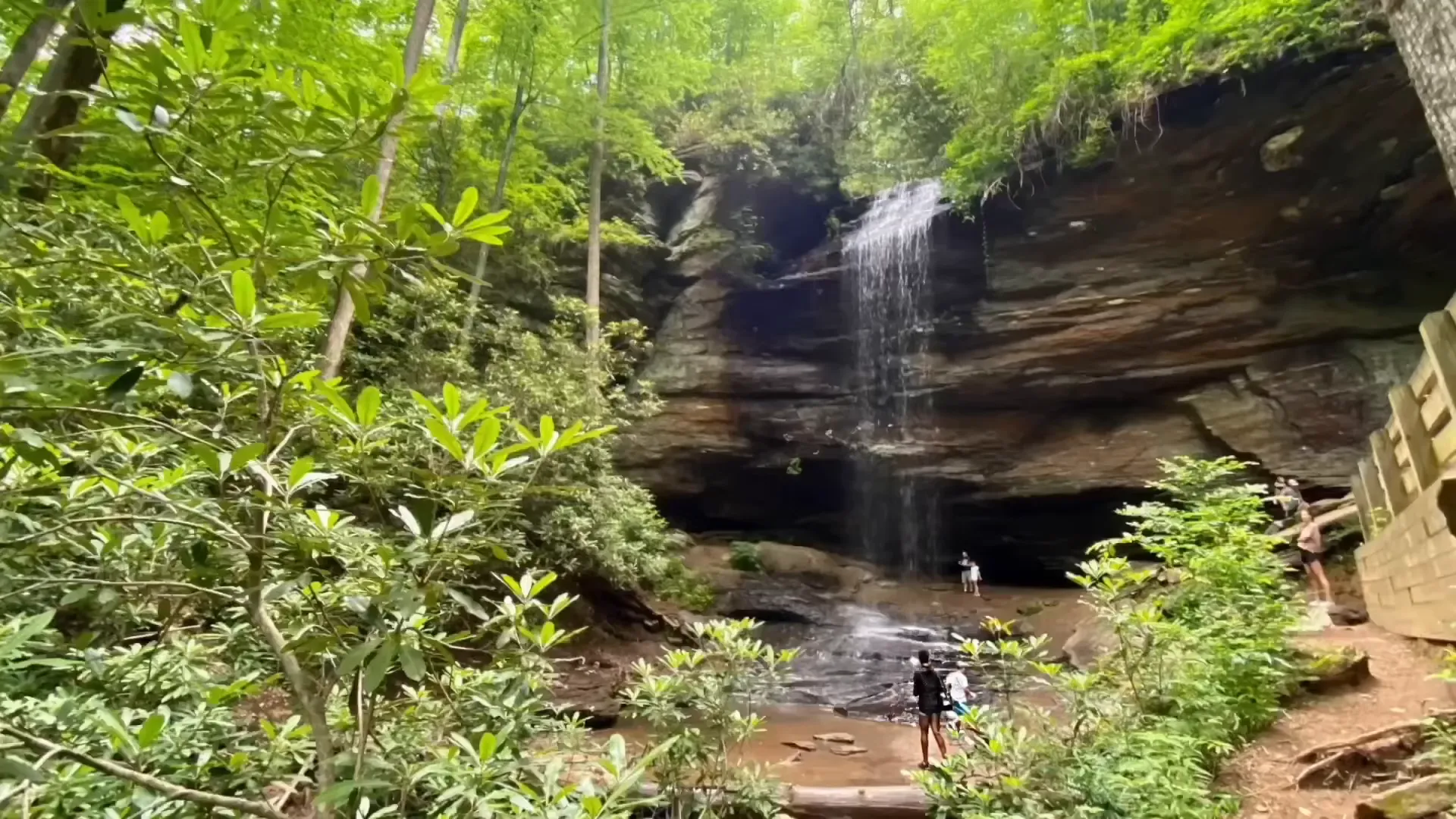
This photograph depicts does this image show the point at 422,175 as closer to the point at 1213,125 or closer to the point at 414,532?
the point at 414,532

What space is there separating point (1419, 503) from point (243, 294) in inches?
214

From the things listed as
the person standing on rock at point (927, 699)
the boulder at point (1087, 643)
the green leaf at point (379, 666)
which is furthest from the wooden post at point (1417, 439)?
the green leaf at point (379, 666)

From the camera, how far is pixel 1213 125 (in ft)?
31.9

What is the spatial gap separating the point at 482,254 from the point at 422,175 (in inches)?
80.4

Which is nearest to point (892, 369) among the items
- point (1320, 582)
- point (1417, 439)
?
point (1320, 582)

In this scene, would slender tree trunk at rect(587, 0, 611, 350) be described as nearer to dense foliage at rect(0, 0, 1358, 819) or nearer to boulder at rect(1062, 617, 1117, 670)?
dense foliage at rect(0, 0, 1358, 819)

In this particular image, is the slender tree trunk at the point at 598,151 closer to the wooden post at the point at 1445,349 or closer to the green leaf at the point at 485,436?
the wooden post at the point at 1445,349

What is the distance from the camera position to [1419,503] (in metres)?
3.96

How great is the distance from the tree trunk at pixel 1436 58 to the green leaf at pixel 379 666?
3.30 meters

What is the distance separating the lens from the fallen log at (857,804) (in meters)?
4.45

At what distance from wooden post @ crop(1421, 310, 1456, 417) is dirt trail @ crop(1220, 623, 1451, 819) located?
1.62 meters

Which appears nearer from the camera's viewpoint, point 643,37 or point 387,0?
point 387,0

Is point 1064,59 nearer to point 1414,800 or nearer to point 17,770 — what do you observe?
point 1414,800

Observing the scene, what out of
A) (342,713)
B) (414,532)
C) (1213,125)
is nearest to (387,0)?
(342,713)
